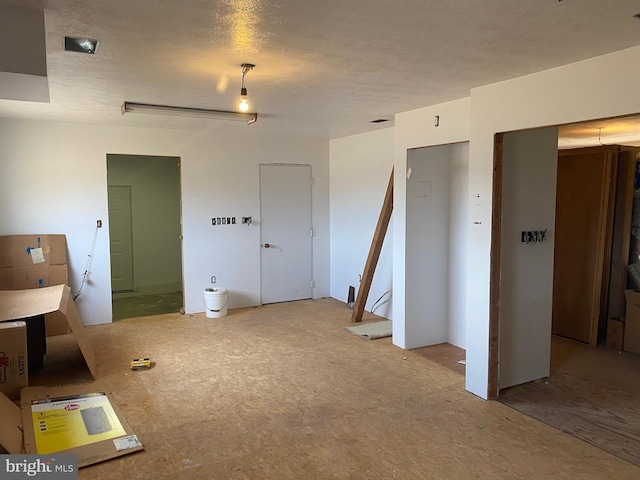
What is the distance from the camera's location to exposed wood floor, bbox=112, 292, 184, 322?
22.0 feet

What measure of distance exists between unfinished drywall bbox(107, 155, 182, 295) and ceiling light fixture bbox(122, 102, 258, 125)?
327cm

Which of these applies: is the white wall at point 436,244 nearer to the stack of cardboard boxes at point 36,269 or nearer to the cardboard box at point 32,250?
the stack of cardboard boxes at point 36,269

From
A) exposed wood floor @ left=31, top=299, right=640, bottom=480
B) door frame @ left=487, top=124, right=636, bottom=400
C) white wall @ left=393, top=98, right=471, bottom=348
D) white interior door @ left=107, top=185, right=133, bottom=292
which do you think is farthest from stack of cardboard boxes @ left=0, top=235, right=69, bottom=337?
door frame @ left=487, top=124, right=636, bottom=400

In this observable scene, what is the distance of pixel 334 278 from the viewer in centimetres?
753

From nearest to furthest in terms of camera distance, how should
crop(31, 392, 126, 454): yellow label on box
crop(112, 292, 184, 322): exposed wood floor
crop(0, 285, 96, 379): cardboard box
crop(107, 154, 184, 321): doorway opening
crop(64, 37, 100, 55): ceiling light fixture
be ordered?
crop(64, 37, 100, 55): ceiling light fixture < crop(31, 392, 126, 454): yellow label on box < crop(0, 285, 96, 379): cardboard box < crop(112, 292, 184, 322): exposed wood floor < crop(107, 154, 184, 321): doorway opening

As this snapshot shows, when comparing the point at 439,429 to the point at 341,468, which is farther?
the point at 439,429

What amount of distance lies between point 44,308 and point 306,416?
254 cm

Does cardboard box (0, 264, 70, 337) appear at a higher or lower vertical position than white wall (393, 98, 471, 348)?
lower

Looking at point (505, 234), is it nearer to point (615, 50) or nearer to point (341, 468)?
point (615, 50)

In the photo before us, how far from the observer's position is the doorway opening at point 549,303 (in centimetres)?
362

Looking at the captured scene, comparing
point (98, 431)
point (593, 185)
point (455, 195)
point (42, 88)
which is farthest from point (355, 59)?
point (593, 185)

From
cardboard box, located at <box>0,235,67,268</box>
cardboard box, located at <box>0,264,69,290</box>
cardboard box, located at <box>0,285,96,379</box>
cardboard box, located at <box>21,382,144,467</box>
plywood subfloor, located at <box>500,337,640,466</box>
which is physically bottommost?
plywood subfloor, located at <box>500,337,640,466</box>

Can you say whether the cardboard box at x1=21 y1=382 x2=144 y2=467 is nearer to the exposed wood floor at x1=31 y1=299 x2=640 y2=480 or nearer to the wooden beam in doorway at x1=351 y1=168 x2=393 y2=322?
the exposed wood floor at x1=31 y1=299 x2=640 y2=480

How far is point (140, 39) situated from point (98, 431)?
2539 millimetres
